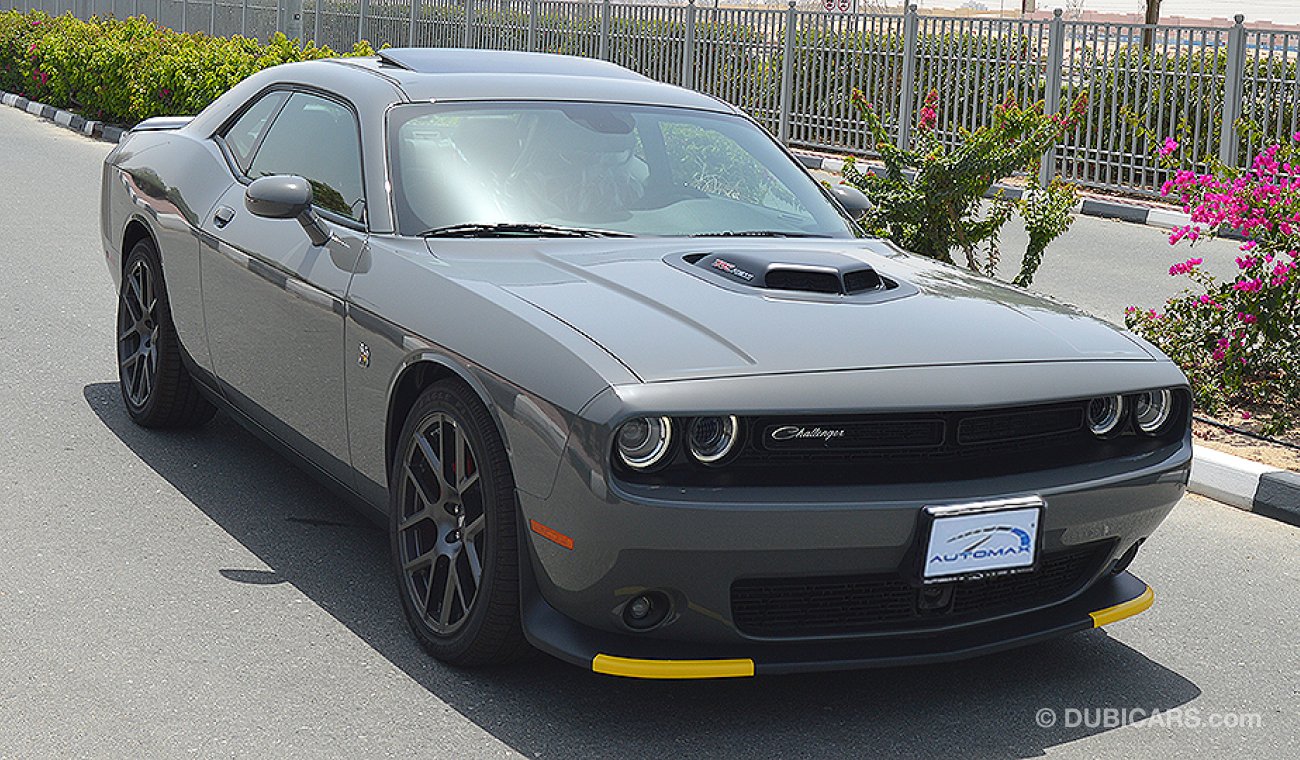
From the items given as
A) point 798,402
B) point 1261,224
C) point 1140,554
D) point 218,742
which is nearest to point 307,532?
point 218,742

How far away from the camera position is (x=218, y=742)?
3799 mm

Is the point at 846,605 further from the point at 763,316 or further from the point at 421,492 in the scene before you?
the point at 421,492

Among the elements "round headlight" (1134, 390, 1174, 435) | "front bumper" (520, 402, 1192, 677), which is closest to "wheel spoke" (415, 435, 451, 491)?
"front bumper" (520, 402, 1192, 677)

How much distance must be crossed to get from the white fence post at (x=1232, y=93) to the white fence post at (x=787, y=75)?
551cm

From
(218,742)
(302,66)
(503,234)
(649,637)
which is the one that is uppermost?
(302,66)

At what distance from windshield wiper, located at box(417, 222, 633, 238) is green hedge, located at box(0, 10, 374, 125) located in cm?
1271

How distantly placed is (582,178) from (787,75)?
15.7 m

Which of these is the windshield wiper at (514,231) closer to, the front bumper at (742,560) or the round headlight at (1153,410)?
the front bumper at (742,560)

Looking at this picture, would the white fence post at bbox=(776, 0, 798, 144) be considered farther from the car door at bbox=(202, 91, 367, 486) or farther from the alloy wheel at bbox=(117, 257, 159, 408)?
the car door at bbox=(202, 91, 367, 486)

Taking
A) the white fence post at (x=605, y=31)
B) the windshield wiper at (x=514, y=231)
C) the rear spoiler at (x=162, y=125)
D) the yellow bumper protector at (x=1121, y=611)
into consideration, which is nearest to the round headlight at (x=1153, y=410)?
the yellow bumper protector at (x=1121, y=611)

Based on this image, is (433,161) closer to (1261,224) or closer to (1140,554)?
(1140,554)

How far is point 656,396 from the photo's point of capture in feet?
12.0

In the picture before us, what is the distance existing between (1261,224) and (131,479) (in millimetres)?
4782

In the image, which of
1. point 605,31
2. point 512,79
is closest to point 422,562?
point 512,79
